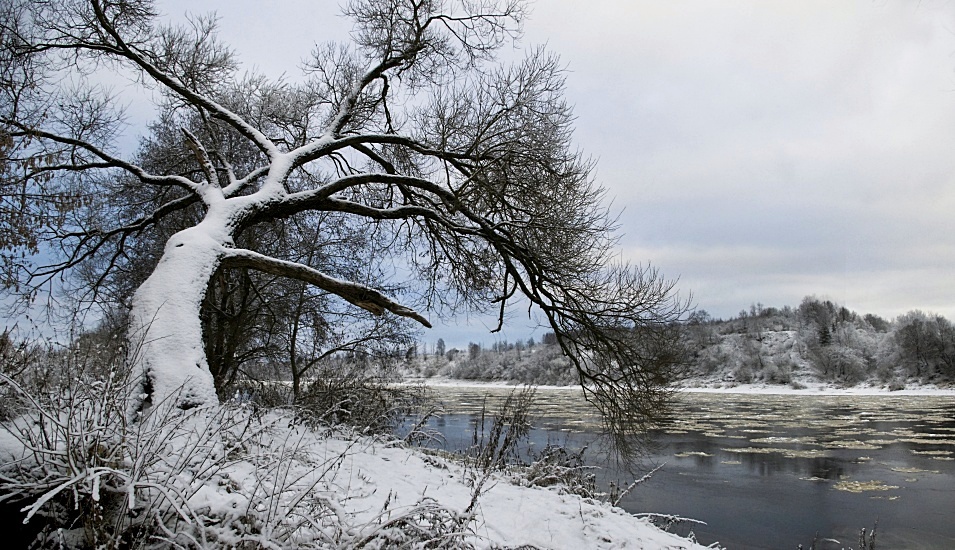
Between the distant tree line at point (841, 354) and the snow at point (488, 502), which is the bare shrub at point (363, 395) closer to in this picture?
the snow at point (488, 502)

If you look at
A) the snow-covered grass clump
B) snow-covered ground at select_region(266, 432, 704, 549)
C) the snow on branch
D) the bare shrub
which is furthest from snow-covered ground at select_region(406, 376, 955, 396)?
the snow-covered grass clump

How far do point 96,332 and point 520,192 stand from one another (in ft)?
28.0

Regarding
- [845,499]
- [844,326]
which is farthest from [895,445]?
[844,326]

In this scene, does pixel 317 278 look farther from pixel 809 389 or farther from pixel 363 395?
pixel 809 389

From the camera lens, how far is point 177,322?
5957 millimetres

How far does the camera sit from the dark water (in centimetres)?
1047

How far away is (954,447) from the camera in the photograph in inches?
749

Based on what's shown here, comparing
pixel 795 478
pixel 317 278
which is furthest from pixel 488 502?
pixel 795 478

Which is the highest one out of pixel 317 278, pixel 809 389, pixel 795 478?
pixel 317 278

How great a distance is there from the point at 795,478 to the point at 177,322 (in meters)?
15.3

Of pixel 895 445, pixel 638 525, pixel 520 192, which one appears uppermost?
pixel 520 192

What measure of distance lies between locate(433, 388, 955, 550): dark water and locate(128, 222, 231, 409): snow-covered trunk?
6.00 meters

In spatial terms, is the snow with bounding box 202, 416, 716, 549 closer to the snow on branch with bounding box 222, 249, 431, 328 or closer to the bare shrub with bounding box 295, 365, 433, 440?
the snow on branch with bounding box 222, 249, 431, 328

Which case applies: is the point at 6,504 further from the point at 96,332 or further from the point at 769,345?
the point at 769,345
